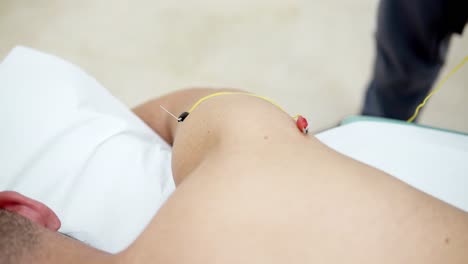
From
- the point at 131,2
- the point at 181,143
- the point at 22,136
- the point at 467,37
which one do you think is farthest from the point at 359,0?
the point at 22,136

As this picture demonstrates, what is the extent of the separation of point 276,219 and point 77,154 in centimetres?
47

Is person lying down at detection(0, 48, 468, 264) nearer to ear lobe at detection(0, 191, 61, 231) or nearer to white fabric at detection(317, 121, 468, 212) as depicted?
ear lobe at detection(0, 191, 61, 231)

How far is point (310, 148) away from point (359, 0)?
1333mm

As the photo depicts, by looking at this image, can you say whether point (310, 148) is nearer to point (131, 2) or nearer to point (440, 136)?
point (440, 136)

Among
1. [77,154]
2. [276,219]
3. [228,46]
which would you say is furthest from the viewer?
[228,46]

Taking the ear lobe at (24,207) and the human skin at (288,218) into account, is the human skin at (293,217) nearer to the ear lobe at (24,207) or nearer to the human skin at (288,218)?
the human skin at (288,218)

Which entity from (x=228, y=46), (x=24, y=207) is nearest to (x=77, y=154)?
(x=24, y=207)

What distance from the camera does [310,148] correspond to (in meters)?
0.61

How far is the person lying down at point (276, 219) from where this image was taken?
20.0 inches

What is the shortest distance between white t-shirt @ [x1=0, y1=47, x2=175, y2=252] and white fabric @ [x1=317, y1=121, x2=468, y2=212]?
1.31 feet

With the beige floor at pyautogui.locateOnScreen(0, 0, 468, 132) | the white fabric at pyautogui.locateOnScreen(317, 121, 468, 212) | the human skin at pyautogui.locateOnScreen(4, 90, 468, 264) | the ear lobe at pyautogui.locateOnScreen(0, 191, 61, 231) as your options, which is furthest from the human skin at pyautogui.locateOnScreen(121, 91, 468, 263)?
the beige floor at pyautogui.locateOnScreen(0, 0, 468, 132)

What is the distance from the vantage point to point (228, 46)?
1653 mm

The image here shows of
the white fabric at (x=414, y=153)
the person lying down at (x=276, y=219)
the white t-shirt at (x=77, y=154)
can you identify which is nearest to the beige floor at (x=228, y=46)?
the white fabric at (x=414, y=153)

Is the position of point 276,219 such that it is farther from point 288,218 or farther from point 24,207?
point 24,207
